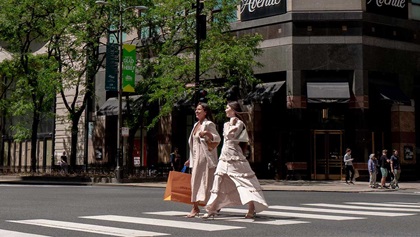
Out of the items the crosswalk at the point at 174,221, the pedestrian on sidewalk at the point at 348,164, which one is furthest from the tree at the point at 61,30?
the crosswalk at the point at 174,221

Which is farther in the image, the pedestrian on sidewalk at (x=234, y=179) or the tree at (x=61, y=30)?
the tree at (x=61, y=30)

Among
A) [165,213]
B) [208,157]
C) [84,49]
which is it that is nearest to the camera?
[208,157]

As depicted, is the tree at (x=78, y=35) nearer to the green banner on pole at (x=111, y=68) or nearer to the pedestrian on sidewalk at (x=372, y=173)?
the green banner on pole at (x=111, y=68)

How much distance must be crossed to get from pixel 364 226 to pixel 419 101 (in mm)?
28068

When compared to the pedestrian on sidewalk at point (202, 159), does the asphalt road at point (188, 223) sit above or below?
below

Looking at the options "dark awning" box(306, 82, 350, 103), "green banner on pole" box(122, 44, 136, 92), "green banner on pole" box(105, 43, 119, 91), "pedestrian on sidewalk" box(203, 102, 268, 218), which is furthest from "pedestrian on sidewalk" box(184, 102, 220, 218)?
"green banner on pole" box(105, 43, 119, 91)

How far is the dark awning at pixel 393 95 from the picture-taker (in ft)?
104

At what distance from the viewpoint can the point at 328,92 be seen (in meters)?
31.5

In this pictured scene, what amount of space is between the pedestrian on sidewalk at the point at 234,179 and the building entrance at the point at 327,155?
22.9 metres

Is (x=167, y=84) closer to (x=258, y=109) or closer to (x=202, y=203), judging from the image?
(x=258, y=109)

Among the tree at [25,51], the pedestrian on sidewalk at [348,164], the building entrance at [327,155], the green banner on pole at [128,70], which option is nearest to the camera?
the pedestrian on sidewalk at [348,164]

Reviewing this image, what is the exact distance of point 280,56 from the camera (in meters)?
32.7

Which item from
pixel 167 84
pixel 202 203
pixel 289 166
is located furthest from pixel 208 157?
pixel 289 166

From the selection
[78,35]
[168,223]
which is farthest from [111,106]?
[168,223]
